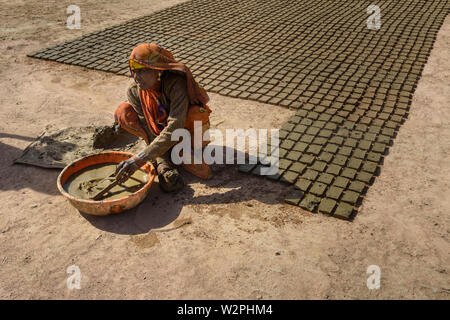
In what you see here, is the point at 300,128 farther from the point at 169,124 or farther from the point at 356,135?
the point at 169,124

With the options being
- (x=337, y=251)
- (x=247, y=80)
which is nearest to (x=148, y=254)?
(x=337, y=251)

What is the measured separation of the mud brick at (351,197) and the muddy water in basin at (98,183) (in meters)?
1.76

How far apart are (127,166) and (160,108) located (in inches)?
27.0

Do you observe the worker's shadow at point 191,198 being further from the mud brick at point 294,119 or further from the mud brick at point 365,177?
the mud brick at point 294,119

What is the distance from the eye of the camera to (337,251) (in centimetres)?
312

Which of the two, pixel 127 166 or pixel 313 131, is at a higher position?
pixel 127 166

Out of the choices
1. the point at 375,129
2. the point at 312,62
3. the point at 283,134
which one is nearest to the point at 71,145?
the point at 283,134

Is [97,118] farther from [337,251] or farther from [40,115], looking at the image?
[337,251]

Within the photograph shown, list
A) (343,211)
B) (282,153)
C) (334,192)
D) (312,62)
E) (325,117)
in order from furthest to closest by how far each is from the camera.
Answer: (312,62) < (325,117) < (282,153) < (334,192) < (343,211)

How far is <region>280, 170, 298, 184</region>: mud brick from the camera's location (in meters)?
3.89

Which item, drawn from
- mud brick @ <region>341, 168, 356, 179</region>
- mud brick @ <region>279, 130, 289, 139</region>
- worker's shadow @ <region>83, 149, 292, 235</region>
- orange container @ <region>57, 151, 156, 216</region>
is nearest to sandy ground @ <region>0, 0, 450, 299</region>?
worker's shadow @ <region>83, 149, 292, 235</region>

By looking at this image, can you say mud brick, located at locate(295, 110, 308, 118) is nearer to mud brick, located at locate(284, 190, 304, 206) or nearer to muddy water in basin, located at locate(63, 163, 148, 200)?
mud brick, located at locate(284, 190, 304, 206)

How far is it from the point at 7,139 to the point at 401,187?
13.3 ft

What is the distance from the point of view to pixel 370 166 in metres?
4.09
